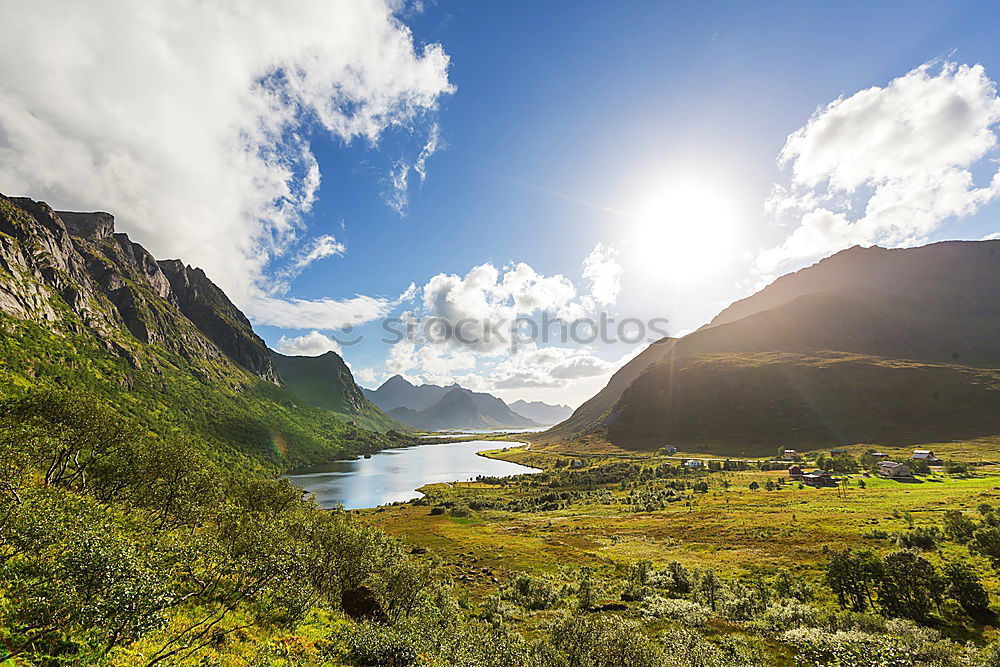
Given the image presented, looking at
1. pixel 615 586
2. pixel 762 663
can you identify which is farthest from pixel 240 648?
pixel 615 586

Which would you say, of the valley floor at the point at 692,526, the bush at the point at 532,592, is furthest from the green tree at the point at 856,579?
the bush at the point at 532,592

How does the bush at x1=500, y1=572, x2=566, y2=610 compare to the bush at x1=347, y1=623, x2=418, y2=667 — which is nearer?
the bush at x1=347, y1=623, x2=418, y2=667

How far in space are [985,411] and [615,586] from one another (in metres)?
256

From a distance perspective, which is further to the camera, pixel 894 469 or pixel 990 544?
pixel 894 469

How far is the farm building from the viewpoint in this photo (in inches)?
4394

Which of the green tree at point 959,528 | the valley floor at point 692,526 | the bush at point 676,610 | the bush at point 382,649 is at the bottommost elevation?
the valley floor at point 692,526

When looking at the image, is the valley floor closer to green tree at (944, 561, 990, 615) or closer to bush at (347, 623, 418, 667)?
green tree at (944, 561, 990, 615)

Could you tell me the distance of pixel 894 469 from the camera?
11412cm

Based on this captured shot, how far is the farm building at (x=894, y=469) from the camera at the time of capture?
366 ft

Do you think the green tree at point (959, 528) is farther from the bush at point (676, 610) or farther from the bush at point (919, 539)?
the bush at point (676, 610)

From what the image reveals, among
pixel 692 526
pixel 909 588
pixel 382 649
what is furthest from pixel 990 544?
pixel 382 649

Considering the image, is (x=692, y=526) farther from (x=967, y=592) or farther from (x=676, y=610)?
(x=676, y=610)

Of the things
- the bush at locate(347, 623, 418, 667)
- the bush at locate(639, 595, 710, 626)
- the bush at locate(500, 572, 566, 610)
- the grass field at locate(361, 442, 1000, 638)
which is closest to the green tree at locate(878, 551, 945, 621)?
the grass field at locate(361, 442, 1000, 638)

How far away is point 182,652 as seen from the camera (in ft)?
55.1
